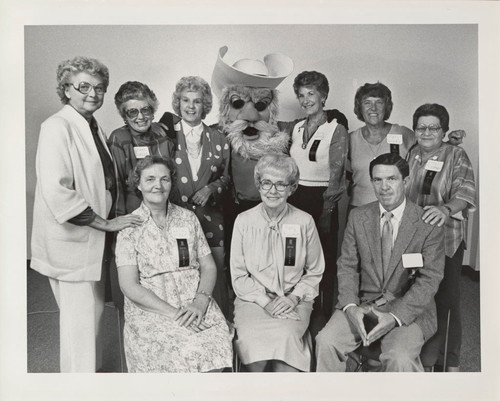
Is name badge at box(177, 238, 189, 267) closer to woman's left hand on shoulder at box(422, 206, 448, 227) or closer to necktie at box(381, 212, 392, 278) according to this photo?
necktie at box(381, 212, 392, 278)

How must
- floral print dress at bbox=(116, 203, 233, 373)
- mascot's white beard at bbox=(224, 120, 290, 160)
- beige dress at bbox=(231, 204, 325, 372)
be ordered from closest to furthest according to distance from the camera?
floral print dress at bbox=(116, 203, 233, 373), beige dress at bbox=(231, 204, 325, 372), mascot's white beard at bbox=(224, 120, 290, 160)

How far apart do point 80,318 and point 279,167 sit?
1.28 metres

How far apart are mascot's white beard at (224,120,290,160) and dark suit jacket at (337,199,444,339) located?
546 mm

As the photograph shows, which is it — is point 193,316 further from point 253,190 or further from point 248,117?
point 248,117

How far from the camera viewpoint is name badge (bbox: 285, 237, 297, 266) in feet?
9.66

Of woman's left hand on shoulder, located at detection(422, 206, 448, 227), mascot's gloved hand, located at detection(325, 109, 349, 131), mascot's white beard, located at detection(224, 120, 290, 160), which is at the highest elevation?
mascot's gloved hand, located at detection(325, 109, 349, 131)

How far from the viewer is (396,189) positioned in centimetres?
297

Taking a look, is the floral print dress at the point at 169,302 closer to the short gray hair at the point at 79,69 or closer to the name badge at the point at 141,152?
the name badge at the point at 141,152

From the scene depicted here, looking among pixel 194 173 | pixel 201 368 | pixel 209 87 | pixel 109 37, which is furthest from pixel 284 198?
pixel 109 37

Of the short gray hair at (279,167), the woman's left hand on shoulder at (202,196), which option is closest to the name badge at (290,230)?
the short gray hair at (279,167)

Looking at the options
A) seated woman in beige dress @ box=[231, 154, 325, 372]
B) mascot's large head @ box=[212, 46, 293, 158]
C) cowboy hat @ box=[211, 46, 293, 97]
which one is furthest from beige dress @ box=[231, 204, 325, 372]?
cowboy hat @ box=[211, 46, 293, 97]

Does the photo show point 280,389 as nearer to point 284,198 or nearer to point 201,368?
point 201,368

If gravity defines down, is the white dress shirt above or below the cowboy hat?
below

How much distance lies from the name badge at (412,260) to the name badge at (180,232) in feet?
3.60
